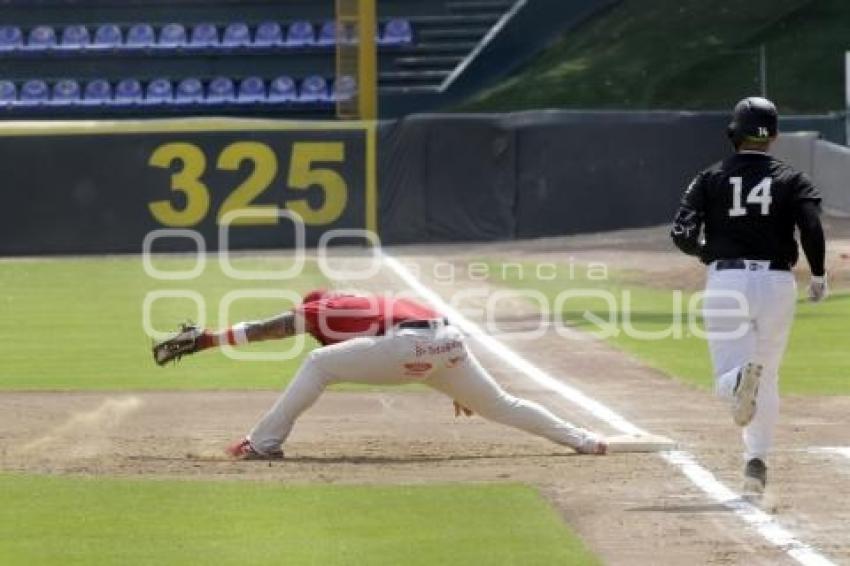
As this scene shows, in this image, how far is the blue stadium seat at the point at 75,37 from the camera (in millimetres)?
44969

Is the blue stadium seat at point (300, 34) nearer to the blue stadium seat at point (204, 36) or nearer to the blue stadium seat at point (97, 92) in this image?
the blue stadium seat at point (204, 36)

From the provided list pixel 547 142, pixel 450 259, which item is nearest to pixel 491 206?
pixel 547 142

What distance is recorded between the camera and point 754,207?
10.2 m

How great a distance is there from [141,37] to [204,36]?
4.68ft

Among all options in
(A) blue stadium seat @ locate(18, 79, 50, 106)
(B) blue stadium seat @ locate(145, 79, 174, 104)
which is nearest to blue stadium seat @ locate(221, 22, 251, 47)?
(B) blue stadium seat @ locate(145, 79, 174, 104)

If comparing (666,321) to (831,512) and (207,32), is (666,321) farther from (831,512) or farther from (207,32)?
(207,32)

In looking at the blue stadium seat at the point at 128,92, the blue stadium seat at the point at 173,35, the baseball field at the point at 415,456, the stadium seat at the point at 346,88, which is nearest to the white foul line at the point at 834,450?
the baseball field at the point at 415,456

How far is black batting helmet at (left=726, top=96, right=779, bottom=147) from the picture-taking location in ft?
33.8

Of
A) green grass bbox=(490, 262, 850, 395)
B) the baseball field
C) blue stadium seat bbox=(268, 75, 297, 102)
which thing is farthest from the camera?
blue stadium seat bbox=(268, 75, 297, 102)

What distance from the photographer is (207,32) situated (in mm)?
44656

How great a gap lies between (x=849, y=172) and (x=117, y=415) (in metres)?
19.2

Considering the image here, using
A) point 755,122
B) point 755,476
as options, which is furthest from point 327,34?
point 755,476

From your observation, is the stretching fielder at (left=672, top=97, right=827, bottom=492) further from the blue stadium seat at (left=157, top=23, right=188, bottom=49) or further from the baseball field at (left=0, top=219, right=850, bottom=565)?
the blue stadium seat at (left=157, top=23, right=188, bottom=49)

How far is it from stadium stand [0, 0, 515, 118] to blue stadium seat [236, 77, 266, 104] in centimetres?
2
